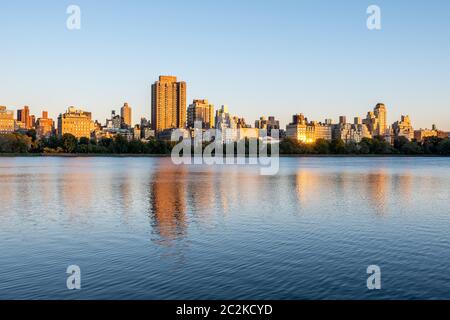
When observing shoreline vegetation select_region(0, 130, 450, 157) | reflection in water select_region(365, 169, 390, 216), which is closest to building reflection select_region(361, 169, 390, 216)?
reflection in water select_region(365, 169, 390, 216)

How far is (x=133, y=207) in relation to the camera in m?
36.7

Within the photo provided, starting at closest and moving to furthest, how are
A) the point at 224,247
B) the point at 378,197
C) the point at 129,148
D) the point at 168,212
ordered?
the point at 224,247 < the point at 168,212 < the point at 378,197 < the point at 129,148

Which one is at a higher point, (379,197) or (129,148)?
(129,148)

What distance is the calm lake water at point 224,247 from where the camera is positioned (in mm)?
16781

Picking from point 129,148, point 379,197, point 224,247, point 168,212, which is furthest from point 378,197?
point 129,148

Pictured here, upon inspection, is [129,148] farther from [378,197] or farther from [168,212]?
[168,212]

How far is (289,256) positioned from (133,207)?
59.6 feet

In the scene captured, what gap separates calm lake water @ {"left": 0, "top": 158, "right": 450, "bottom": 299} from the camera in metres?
16.8

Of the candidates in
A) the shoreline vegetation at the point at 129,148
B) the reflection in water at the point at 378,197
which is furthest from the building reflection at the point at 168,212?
the shoreline vegetation at the point at 129,148

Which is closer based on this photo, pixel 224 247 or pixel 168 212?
pixel 224 247

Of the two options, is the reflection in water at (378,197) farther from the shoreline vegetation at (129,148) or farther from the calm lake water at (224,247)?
the shoreline vegetation at (129,148)

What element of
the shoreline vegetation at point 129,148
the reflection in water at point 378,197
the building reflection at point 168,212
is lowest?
the reflection in water at point 378,197

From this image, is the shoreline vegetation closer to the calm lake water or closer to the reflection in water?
the reflection in water

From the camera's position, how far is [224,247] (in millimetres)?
22750
